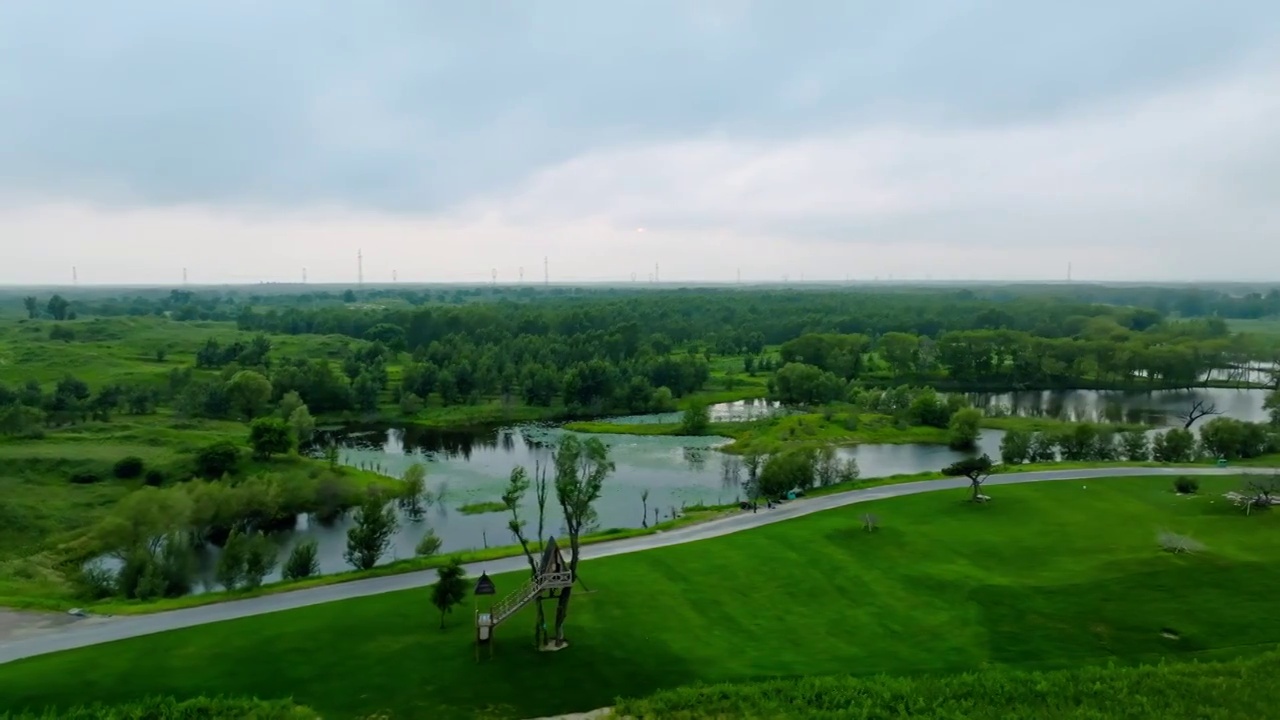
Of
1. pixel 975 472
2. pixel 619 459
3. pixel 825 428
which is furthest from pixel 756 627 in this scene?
pixel 825 428

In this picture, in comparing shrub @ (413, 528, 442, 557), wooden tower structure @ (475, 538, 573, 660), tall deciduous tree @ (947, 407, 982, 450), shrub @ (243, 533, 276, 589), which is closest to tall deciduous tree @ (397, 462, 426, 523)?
shrub @ (413, 528, 442, 557)

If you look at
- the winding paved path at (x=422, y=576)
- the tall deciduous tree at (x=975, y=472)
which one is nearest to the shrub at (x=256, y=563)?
the winding paved path at (x=422, y=576)

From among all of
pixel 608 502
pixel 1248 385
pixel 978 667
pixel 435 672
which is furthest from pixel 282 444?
pixel 1248 385

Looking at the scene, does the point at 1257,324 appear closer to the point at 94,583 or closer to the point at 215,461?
the point at 215,461

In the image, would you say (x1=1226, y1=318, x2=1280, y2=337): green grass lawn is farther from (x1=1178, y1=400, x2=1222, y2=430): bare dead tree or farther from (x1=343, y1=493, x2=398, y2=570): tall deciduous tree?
(x1=343, y1=493, x2=398, y2=570): tall deciduous tree

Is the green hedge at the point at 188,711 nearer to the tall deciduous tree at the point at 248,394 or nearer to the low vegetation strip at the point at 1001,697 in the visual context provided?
the low vegetation strip at the point at 1001,697

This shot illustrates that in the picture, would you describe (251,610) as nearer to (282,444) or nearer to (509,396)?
(282,444)
